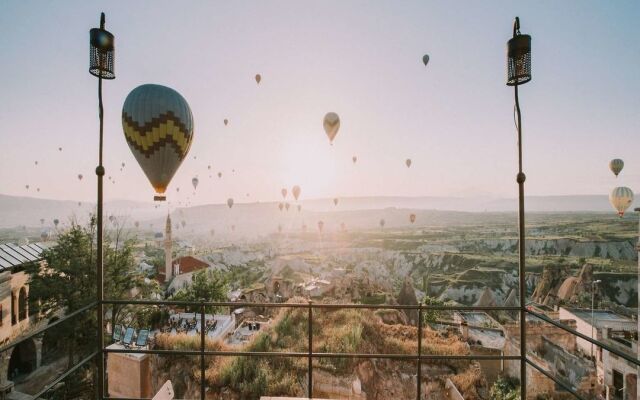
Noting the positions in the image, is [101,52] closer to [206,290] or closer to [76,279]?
Result: [76,279]

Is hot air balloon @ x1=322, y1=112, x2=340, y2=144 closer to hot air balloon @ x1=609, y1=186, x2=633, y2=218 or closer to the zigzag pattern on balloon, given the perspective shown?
the zigzag pattern on balloon

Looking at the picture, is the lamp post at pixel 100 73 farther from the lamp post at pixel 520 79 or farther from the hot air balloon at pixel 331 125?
the hot air balloon at pixel 331 125

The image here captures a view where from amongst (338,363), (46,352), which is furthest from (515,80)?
(46,352)

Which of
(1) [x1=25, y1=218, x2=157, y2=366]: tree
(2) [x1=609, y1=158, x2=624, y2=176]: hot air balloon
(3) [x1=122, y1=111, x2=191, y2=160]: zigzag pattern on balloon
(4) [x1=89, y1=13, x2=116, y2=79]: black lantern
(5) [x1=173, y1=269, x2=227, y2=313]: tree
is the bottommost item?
(5) [x1=173, y1=269, x2=227, y2=313]: tree

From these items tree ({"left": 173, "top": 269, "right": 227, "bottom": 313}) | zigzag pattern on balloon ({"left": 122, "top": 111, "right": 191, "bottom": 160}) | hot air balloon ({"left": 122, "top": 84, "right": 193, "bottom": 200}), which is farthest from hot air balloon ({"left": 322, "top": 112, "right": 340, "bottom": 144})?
tree ({"left": 173, "top": 269, "right": 227, "bottom": 313})

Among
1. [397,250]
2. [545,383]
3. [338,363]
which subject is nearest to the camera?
[338,363]

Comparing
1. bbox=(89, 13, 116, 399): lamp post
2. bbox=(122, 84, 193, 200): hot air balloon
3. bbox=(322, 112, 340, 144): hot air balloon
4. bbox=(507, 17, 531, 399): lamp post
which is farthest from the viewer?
bbox=(322, 112, 340, 144): hot air balloon

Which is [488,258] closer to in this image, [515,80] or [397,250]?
[397,250]
